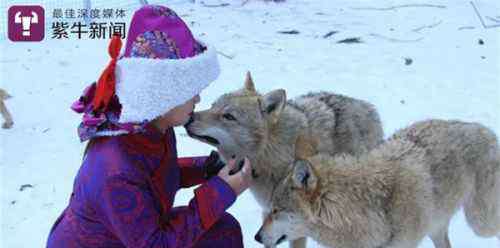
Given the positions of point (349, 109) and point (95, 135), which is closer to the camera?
point (95, 135)

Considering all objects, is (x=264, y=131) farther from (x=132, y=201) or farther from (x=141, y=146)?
(x=132, y=201)

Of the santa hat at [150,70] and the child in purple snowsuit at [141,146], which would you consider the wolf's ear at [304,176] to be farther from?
the santa hat at [150,70]

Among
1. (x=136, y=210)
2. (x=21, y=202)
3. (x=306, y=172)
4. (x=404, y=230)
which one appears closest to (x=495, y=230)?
(x=404, y=230)

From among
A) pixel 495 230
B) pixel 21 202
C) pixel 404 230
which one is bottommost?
pixel 21 202

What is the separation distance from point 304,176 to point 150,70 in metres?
0.80

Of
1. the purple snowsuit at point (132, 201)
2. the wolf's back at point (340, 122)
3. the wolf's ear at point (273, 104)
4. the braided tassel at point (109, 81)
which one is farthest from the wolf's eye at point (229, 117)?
the braided tassel at point (109, 81)

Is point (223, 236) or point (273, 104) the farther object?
point (273, 104)

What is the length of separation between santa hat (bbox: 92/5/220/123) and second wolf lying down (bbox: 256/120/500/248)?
619mm

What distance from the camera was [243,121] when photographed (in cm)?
319

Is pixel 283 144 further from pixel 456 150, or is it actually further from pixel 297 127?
pixel 456 150

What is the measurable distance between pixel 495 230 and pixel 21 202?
3.15 metres

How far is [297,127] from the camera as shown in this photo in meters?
3.33

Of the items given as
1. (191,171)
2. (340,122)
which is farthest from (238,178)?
(340,122)

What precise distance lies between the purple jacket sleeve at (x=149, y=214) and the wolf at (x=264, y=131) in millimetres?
610
